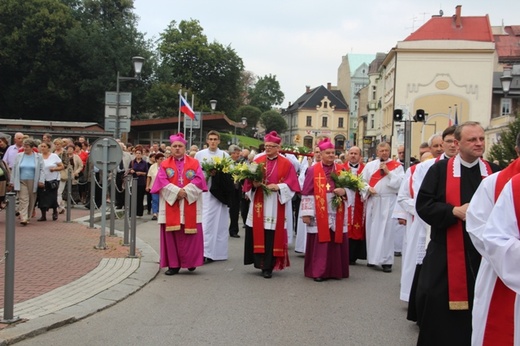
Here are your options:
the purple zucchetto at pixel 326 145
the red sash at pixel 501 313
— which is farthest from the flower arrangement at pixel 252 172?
the red sash at pixel 501 313

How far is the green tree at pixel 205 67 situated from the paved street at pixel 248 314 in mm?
58383

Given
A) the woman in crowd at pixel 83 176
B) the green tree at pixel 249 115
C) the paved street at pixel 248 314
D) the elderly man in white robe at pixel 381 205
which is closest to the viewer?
the paved street at pixel 248 314

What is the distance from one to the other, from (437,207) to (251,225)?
187 inches

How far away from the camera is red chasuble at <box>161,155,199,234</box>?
8.92 metres

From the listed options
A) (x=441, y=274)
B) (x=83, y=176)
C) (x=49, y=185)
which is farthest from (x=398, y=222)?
(x=83, y=176)

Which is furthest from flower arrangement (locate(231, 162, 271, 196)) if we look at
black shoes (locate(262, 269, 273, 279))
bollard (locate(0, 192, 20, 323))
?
bollard (locate(0, 192, 20, 323))

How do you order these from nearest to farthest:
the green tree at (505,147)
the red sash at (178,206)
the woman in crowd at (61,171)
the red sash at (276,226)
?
the red sash at (178,206)
the red sash at (276,226)
the woman in crowd at (61,171)
the green tree at (505,147)

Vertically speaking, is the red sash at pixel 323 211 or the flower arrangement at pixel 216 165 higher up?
the flower arrangement at pixel 216 165

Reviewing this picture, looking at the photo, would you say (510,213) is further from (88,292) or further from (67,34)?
(67,34)

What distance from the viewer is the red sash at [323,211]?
8.95m

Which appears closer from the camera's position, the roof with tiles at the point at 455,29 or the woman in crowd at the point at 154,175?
the woman in crowd at the point at 154,175

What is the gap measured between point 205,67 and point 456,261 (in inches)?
2525

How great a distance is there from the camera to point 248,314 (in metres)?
6.74

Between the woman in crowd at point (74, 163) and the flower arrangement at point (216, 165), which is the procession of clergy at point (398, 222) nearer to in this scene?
the flower arrangement at point (216, 165)
